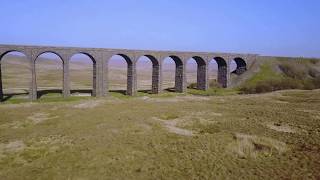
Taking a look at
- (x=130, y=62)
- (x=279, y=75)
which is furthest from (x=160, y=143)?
(x=279, y=75)

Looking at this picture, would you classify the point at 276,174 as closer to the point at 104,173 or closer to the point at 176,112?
the point at 104,173

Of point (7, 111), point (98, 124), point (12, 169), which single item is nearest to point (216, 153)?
point (12, 169)

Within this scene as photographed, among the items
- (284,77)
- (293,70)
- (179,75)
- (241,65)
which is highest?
(241,65)

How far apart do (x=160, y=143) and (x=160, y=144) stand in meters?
0.30

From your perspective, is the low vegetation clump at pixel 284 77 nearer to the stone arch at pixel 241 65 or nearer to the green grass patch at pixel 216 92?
the green grass patch at pixel 216 92

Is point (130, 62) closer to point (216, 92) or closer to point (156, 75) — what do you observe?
point (156, 75)

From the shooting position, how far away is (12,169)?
65.7 ft

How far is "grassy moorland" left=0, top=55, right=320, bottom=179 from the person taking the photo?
1948cm

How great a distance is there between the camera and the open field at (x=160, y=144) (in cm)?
1947

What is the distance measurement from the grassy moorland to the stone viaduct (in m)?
16.2

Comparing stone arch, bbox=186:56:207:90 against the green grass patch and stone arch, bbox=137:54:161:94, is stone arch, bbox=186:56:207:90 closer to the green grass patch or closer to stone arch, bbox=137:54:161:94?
the green grass patch

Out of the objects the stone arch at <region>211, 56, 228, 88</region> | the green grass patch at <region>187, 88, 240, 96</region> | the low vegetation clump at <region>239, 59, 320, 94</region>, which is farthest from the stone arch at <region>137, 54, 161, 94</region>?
the low vegetation clump at <region>239, 59, 320, 94</region>

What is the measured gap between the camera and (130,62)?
64.7 metres

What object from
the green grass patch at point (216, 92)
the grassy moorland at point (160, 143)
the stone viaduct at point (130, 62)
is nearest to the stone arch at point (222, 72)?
the stone viaduct at point (130, 62)
